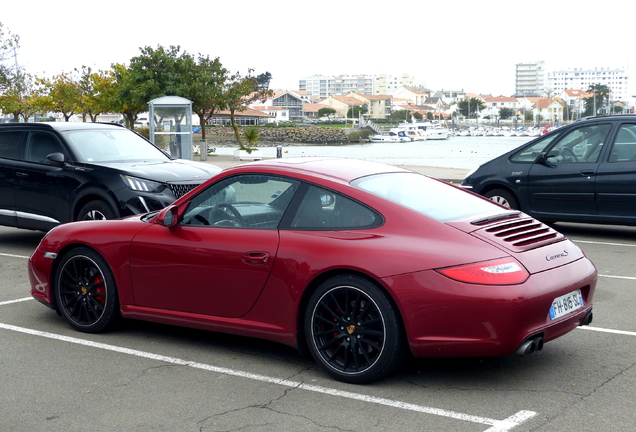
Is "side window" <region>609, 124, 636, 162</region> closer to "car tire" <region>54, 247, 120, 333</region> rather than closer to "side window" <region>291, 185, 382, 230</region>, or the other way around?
"side window" <region>291, 185, 382, 230</region>

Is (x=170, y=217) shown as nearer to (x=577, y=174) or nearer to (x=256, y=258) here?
(x=256, y=258)

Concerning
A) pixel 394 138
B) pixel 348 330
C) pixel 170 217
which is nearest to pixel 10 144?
pixel 170 217

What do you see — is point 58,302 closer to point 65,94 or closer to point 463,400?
point 463,400

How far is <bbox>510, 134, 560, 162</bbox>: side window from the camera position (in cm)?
1170

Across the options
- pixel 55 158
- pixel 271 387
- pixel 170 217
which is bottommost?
pixel 271 387

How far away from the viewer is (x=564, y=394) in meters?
4.56

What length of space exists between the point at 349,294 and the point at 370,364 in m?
0.45

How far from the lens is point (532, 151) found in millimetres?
11891

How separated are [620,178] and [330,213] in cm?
715

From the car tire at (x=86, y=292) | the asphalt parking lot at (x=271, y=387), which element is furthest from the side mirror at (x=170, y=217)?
the asphalt parking lot at (x=271, y=387)

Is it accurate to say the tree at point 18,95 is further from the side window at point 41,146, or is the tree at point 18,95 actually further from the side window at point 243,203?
the side window at point 243,203

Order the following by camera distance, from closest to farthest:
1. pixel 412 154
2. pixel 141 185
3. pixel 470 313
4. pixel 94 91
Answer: pixel 470 313 → pixel 141 185 → pixel 94 91 → pixel 412 154

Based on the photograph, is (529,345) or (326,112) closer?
(529,345)

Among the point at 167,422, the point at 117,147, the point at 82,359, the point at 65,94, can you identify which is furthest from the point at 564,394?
the point at 65,94
